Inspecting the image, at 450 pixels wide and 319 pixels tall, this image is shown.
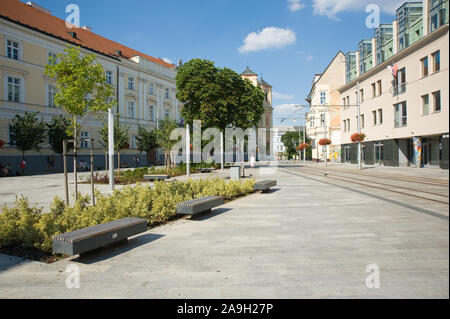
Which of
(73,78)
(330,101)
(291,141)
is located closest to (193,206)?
(73,78)

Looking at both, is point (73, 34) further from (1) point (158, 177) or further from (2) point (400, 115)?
(2) point (400, 115)

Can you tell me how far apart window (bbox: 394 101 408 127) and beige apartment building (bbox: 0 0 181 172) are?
75.9 ft

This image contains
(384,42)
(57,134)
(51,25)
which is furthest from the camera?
(51,25)

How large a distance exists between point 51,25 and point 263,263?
139 ft

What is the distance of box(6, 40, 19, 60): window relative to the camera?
2991 cm

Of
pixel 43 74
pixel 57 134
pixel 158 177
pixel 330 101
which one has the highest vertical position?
pixel 330 101

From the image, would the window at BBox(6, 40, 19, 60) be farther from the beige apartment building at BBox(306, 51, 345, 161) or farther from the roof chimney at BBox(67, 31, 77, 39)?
the beige apartment building at BBox(306, 51, 345, 161)

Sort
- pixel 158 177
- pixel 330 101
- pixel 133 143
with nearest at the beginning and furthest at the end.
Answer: pixel 158 177
pixel 133 143
pixel 330 101

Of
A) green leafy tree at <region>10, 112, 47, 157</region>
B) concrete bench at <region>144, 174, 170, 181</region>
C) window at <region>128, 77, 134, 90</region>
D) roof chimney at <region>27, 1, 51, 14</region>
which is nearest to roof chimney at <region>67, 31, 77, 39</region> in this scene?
roof chimney at <region>27, 1, 51, 14</region>

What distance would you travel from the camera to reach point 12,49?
30234 millimetres

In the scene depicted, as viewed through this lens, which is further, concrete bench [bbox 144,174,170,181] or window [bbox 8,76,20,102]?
window [bbox 8,76,20,102]

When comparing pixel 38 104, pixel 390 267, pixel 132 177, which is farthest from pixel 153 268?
pixel 38 104

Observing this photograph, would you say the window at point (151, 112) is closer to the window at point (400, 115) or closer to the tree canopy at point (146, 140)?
the tree canopy at point (146, 140)
